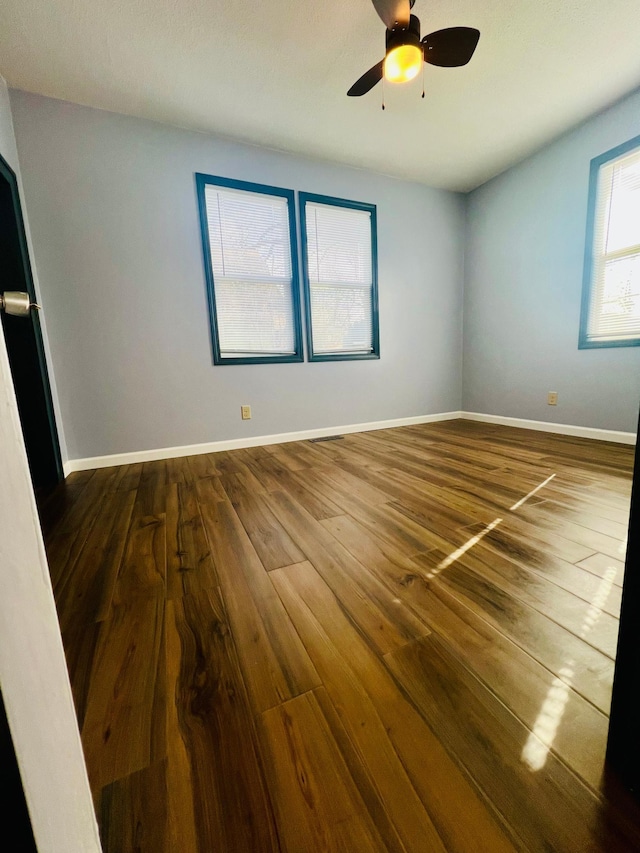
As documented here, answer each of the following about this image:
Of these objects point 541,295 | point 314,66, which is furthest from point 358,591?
point 541,295

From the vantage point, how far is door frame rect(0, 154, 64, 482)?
198 centimetres

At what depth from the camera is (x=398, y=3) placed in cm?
149

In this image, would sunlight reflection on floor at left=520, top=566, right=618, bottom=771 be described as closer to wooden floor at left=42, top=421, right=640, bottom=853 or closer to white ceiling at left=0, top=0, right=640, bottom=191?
wooden floor at left=42, top=421, right=640, bottom=853

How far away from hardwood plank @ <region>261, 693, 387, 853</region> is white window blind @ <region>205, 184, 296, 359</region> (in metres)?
→ 2.62

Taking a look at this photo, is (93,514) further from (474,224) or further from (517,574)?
(474,224)

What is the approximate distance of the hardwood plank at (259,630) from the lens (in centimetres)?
72

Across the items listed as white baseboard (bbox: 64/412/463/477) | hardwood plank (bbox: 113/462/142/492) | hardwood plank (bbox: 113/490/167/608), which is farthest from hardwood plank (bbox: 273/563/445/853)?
white baseboard (bbox: 64/412/463/477)

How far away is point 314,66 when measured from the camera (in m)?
2.02

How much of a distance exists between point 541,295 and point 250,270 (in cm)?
275

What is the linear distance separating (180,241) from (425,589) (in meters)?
2.89

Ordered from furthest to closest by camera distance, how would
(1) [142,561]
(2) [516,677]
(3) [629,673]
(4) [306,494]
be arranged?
(4) [306,494]
(1) [142,561]
(2) [516,677]
(3) [629,673]

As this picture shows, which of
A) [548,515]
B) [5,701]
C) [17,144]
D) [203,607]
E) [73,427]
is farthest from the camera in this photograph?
[73,427]

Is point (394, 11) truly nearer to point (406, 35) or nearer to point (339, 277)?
point (406, 35)

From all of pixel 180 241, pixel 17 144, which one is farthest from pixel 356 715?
pixel 17 144
